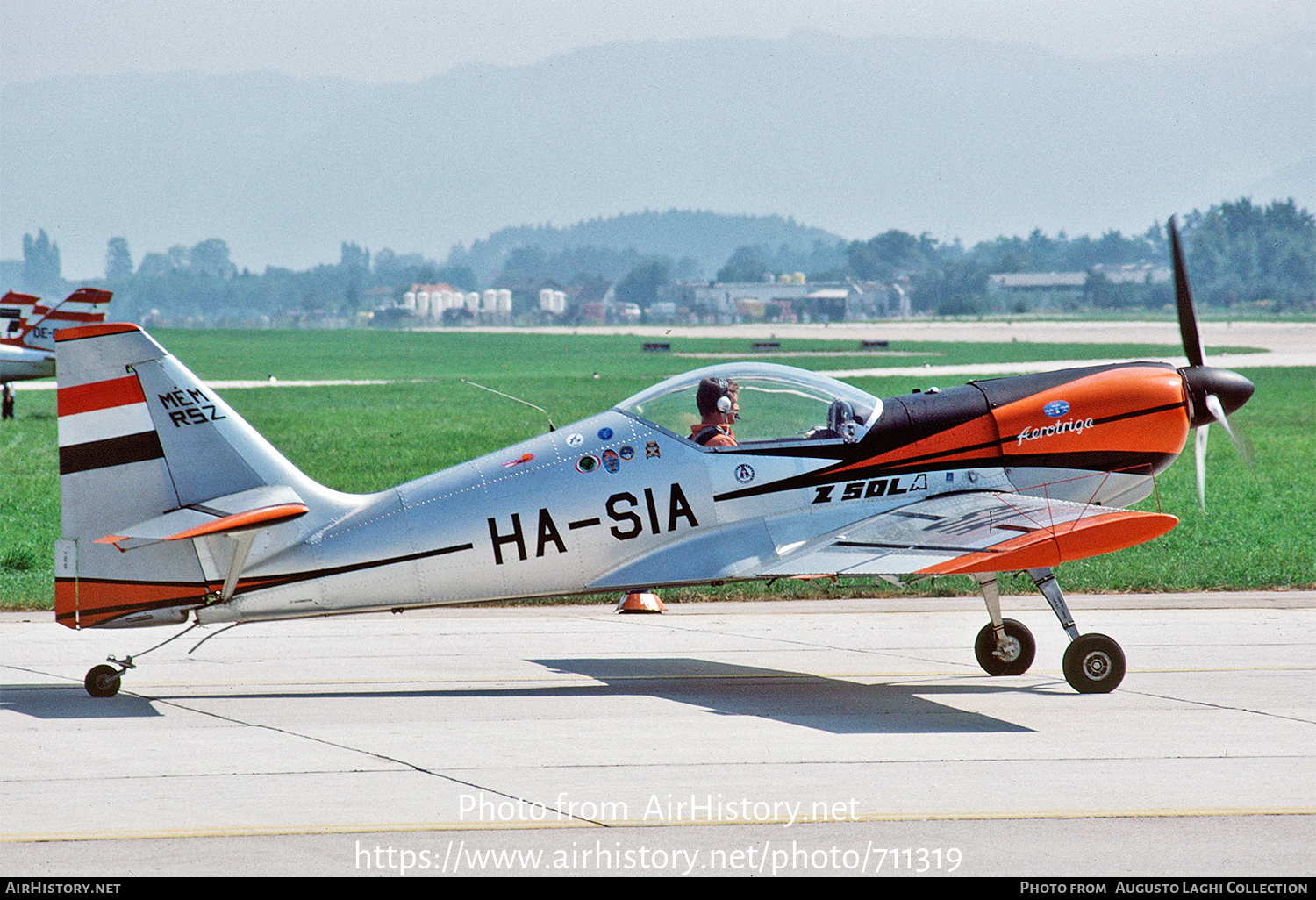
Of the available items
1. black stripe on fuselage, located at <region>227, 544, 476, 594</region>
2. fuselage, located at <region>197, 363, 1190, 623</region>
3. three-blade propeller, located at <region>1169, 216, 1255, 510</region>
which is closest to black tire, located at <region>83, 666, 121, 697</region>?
fuselage, located at <region>197, 363, 1190, 623</region>

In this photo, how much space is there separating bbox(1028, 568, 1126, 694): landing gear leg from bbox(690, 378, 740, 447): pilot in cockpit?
7.82 feet

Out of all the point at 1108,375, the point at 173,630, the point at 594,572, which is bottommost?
the point at 173,630

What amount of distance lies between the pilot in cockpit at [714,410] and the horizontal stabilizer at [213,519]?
2.83 metres

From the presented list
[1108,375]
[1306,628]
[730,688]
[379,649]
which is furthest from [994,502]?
[379,649]

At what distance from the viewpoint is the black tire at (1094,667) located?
33.7 ft

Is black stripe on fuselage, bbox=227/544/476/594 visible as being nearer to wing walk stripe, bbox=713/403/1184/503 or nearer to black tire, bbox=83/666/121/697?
black tire, bbox=83/666/121/697

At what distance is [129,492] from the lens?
9.57 meters

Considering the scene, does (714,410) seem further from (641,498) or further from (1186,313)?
(1186,313)

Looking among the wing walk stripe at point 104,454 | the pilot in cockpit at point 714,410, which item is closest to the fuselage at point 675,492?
the pilot in cockpit at point 714,410

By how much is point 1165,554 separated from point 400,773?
11.5 metres

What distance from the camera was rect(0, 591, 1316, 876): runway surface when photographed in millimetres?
6848

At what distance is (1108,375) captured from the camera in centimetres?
1112
